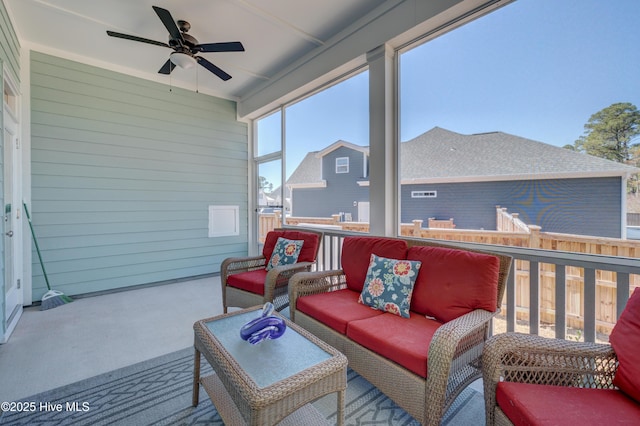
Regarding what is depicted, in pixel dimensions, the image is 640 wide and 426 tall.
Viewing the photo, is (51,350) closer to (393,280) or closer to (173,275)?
(173,275)

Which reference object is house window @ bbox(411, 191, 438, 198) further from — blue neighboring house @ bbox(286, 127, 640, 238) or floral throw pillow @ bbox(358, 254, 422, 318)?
floral throw pillow @ bbox(358, 254, 422, 318)

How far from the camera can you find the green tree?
174cm

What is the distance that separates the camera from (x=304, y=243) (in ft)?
10.4

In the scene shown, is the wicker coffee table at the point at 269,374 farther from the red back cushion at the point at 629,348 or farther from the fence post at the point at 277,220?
the fence post at the point at 277,220

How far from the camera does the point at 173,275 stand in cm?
452

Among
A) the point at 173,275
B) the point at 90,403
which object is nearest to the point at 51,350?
the point at 90,403

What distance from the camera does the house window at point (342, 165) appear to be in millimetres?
3490

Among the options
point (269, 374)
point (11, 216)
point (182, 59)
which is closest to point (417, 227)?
point (269, 374)

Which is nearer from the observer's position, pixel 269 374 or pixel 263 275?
pixel 269 374

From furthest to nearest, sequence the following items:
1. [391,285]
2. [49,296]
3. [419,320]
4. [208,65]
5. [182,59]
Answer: [49,296], [208,65], [182,59], [391,285], [419,320]

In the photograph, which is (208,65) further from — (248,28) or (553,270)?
(553,270)

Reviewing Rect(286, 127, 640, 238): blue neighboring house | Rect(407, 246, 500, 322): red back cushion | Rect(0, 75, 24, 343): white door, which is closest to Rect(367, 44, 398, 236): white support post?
Rect(286, 127, 640, 238): blue neighboring house

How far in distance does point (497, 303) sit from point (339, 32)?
309 centimetres

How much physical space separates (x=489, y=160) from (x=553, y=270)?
3.10 feet
